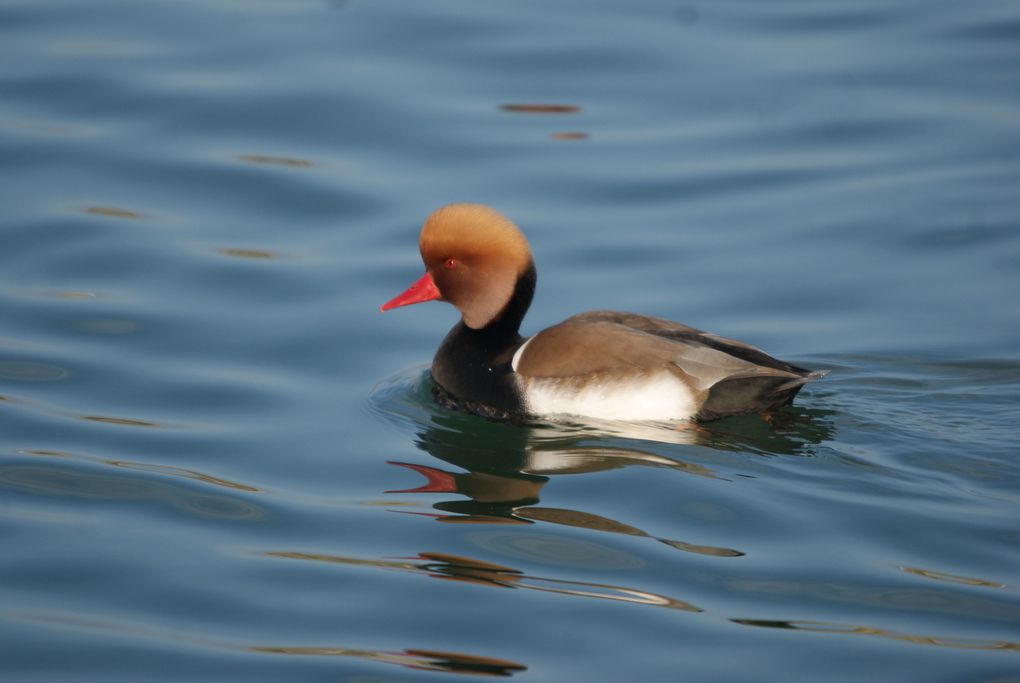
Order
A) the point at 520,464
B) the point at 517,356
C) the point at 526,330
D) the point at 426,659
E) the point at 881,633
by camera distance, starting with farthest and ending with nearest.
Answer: the point at 526,330 → the point at 517,356 → the point at 520,464 → the point at 881,633 → the point at 426,659

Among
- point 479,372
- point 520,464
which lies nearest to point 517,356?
point 479,372

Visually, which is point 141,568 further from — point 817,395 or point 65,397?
point 817,395

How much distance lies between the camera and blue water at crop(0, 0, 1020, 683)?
510 cm

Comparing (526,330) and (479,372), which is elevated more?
(526,330)

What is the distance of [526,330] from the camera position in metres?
8.23

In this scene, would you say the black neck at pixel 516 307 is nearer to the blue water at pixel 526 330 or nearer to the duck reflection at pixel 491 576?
the blue water at pixel 526 330

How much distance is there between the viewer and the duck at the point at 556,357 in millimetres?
6734

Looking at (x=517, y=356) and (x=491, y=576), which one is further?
(x=517, y=356)

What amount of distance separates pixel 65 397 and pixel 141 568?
201cm

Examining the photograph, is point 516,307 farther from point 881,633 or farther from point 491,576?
point 881,633

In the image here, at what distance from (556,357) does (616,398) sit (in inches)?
13.9

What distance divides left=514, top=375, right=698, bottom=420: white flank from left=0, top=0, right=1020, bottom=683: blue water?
14cm

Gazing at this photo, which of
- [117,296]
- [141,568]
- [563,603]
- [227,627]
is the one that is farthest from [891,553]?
[117,296]

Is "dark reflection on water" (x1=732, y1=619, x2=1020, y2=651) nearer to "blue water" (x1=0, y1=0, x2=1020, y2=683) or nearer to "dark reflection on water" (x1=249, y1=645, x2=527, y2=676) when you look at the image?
"blue water" (x1=0, y1=0, x2=1020, y2=683)
